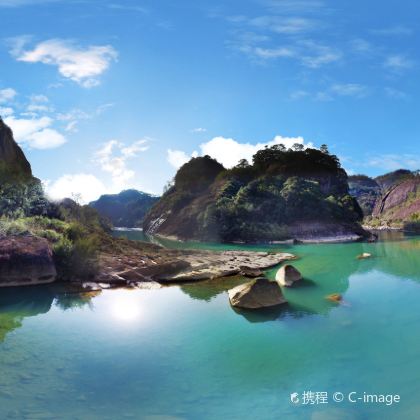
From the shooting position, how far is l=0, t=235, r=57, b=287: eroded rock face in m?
25.0

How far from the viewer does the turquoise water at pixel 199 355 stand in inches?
396

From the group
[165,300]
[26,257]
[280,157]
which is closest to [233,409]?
[165,300]

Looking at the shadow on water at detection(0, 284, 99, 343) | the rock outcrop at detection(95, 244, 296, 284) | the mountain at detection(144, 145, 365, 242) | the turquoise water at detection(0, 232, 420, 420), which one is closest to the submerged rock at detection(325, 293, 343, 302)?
the turquoise water at detection(0, 232, 420, 420)

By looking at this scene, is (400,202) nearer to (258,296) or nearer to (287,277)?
(287,277)

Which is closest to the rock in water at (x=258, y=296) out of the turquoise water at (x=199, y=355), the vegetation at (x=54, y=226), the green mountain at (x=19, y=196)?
the turquoise water at (x=199, y=355)

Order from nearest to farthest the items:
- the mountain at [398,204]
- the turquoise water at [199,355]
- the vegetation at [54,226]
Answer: the turquoise water at [199,355]
the vegetation at [54,226]
the mountain at [398,204]

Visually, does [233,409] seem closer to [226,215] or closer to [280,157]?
[226,215]

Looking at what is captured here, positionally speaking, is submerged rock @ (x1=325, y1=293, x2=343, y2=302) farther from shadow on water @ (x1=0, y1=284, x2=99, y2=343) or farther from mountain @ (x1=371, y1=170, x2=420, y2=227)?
mountain @ (x1=371, y1=170, x2=420, y2=227)

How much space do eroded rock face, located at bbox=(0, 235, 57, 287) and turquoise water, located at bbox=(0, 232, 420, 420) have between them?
5.91 ft

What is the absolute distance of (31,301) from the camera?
21531 mm

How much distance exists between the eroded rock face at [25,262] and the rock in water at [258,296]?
44.7ft

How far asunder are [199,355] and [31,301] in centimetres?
1245

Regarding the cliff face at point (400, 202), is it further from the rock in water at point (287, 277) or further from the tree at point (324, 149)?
the rock in water at point (287, 277)

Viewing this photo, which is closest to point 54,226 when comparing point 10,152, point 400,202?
point 10,152
